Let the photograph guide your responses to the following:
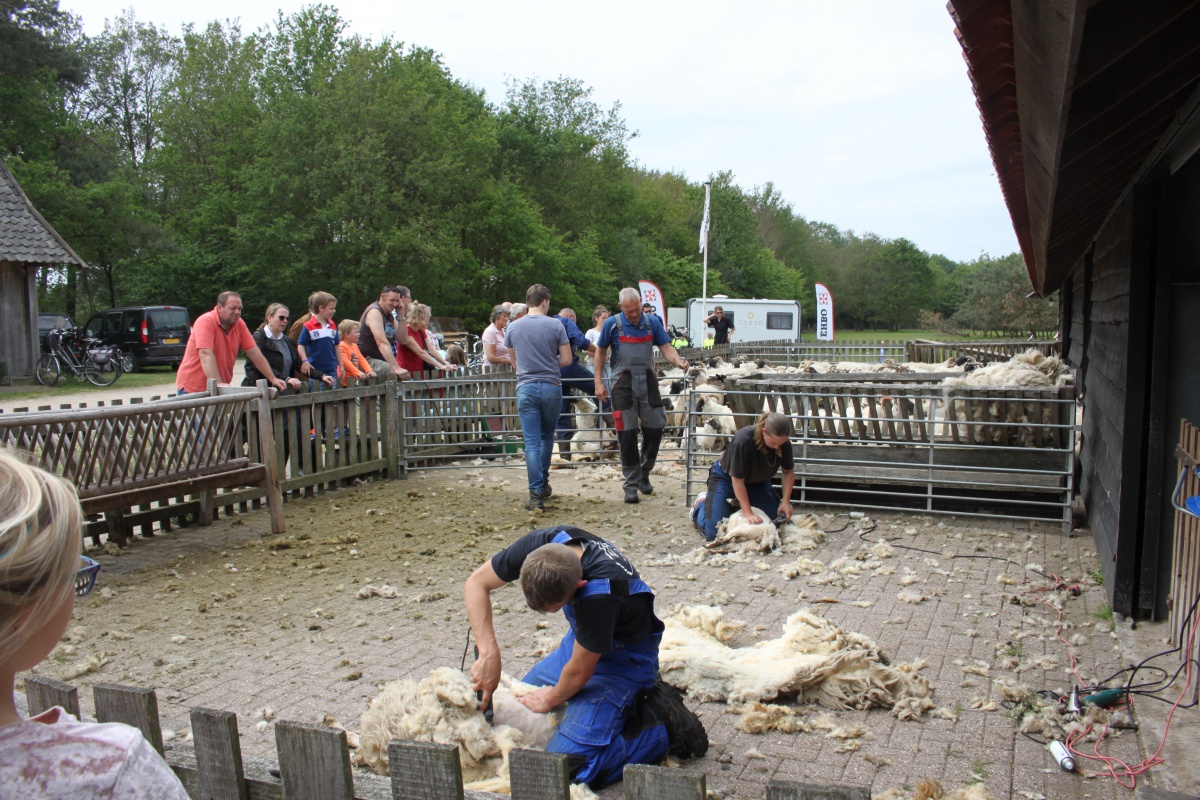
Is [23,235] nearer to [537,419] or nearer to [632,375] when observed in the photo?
[537,419]

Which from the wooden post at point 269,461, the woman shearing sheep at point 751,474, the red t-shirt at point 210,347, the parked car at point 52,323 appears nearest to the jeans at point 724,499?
the woman shearing sheep at point 751,474

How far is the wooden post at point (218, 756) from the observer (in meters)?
2.24

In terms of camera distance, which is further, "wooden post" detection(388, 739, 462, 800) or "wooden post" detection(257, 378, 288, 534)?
"wooden post" detection(257, 378, 288, 534)

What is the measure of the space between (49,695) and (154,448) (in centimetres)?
484

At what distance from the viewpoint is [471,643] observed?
5.21 m

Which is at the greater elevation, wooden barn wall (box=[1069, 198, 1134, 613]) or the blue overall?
wooden barn wall (box=[1069, 198, 1134, 613])

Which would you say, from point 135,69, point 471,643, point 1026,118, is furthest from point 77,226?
point 1026,118

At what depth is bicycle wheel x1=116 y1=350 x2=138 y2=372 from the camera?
86.7 feet

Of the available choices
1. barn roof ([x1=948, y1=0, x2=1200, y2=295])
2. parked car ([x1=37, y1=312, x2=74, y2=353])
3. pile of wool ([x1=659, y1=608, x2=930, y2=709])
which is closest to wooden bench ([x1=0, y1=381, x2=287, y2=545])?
pile of wool ([x1=659, y1=608, x2=930, y2=709])

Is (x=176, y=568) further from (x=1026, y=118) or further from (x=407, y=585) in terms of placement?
(x=1026, y=118)

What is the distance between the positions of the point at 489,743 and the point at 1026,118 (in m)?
3.07

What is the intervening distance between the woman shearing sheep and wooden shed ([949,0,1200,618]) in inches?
91.4

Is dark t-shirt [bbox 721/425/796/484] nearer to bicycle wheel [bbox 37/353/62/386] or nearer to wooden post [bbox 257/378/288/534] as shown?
wooden post [bbox 257/378/288/534]

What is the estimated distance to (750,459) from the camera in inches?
285
